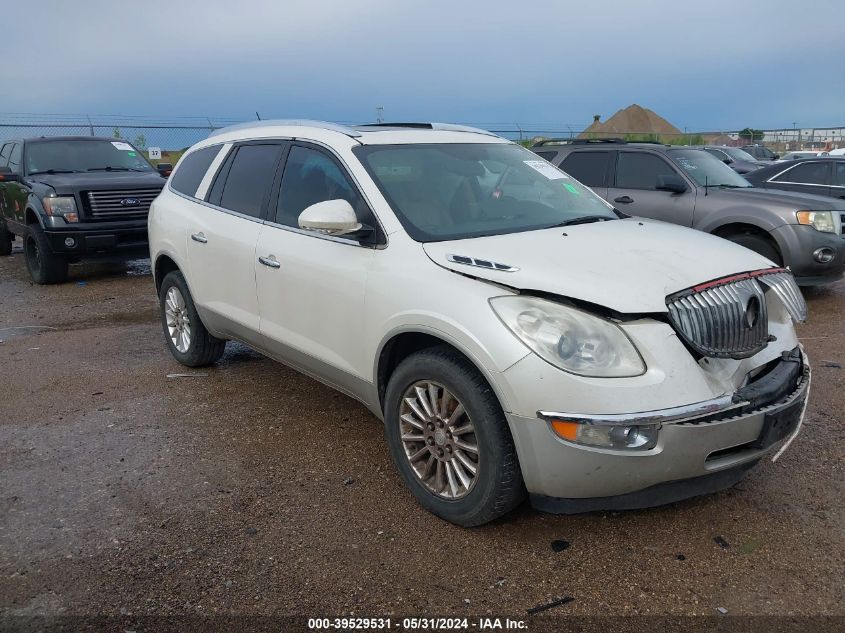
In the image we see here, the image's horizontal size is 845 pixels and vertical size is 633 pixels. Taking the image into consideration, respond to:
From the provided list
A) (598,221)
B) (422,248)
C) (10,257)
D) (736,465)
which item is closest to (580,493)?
(736,465)

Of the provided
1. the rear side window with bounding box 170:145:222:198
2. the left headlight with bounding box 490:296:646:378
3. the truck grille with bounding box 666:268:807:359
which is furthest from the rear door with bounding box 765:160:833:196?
the left headlight with bounding box 490:296:646:378

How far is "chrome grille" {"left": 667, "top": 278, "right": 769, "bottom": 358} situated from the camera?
301 centimetres

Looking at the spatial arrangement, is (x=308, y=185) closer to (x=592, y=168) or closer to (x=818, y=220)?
(x=592, y=168)

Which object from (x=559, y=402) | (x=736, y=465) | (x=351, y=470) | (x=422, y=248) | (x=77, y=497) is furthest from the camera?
(x=351, y=470)

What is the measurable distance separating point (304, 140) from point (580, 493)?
8.69 ft

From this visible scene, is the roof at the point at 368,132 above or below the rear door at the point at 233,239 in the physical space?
above

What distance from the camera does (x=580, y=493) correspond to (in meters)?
2.97

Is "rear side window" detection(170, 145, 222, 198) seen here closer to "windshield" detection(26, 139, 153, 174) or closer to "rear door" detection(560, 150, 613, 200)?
"rear door" detection(560, 150, 613, 200)

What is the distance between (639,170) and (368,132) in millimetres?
5538

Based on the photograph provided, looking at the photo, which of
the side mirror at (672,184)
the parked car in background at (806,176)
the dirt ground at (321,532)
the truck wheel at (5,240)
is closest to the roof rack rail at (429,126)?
the dirt ground at (321,532)

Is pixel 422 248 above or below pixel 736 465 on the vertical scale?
above

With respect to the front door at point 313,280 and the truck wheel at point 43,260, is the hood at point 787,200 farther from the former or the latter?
the truck wheel at point 43,260

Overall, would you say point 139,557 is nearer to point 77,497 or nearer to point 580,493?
point 77,497

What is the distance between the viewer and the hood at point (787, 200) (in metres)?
7.89
